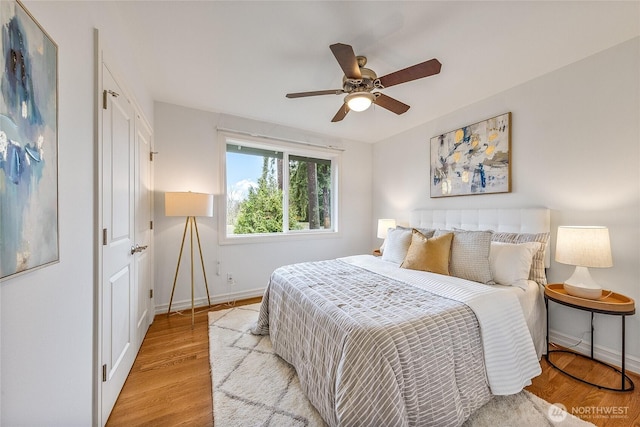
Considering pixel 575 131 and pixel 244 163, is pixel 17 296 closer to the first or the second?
pixel 244 163

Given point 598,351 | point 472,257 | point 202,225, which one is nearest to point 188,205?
point 202,225

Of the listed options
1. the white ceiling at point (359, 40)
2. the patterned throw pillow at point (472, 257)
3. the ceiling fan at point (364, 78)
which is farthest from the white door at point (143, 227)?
the patterned throw pillow at point (472, 257)

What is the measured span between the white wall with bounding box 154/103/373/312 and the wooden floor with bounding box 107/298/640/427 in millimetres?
913

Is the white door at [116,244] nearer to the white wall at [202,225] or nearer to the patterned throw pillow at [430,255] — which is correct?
the white wall at [202,225]

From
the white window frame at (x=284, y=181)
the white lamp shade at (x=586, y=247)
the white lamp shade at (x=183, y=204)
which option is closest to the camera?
the white lamp shade at (x=586, y=247)

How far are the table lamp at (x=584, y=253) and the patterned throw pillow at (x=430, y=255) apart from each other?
800mm

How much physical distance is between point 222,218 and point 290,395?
90.3 inches

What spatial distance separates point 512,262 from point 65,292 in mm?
2905

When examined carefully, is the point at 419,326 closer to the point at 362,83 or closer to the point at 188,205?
the point at 362,83

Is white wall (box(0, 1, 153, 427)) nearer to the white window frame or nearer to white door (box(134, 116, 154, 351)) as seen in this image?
white door (box(134, 116, 154, 351))

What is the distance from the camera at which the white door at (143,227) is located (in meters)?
2.15

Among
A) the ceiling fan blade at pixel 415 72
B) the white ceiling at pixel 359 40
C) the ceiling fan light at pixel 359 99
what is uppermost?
the white ceiling at pixel 359 40

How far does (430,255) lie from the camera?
2318mm

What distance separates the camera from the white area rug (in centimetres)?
143
